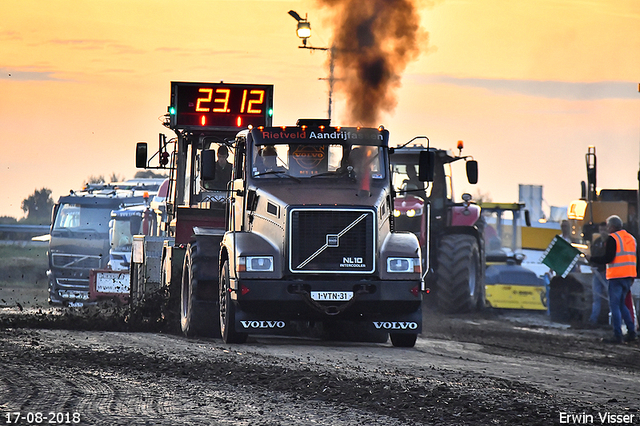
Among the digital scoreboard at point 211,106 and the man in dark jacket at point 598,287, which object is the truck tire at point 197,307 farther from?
the man in dark jacket at point 598,287

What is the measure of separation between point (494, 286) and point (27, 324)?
449 inches

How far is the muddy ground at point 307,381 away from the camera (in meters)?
8.02

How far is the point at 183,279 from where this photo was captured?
15.5 metres

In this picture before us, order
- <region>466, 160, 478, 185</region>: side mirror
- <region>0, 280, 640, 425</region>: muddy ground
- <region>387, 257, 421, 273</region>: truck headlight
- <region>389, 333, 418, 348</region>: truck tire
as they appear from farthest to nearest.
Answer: <region>466, 160, 478, 185</region>: side mirror < <region>389, 333, 418, 348</region>: truck tire < <region>387, 257, 421, 273</region>: truck headlight < <region>0, 280, 640, 425</region>: muddy ground

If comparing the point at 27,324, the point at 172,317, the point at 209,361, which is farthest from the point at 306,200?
the point at 27,324

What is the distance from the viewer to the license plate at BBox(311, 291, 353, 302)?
41.6 ft

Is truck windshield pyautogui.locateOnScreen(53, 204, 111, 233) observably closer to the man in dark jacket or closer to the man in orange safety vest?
the man in dark jacket

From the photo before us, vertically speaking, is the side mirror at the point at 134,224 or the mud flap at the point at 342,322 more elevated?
the side mirror at the point at 134,224

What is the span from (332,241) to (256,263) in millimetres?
963

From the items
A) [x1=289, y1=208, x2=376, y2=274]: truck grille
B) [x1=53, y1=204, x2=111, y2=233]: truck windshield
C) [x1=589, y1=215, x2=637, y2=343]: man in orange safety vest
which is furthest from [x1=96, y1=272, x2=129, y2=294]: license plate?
[x1=289, y1=208, x2=376, y2=274]: truck grille

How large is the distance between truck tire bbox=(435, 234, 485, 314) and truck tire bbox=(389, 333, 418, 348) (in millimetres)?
7019

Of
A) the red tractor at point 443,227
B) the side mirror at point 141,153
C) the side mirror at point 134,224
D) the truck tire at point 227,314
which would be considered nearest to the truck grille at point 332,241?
the truck tire at point 227,314

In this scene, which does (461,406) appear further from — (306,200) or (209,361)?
(306,200)

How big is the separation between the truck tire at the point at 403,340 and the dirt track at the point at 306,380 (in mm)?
Answer: 188
